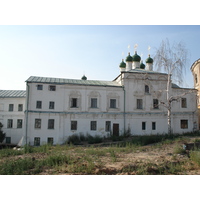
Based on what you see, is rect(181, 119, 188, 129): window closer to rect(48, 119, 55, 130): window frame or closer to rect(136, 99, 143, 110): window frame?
rect(136, 99, 143, 110): window frame

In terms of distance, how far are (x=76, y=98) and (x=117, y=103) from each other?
4969 millimetres

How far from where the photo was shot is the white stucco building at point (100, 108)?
2084 centimetres

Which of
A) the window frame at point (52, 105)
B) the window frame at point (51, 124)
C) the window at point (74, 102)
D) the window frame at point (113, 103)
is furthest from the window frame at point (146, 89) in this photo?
the window frame at point (51, 124)

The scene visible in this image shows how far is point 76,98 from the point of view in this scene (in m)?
22.1

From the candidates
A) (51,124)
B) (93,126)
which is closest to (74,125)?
(93,126)

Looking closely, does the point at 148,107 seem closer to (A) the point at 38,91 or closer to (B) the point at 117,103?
(B) the point at 117,103

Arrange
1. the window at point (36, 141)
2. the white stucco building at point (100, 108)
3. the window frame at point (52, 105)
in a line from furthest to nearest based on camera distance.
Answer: the window frame at point (52, 105) → the white stucco building at point (100, 108) → the window at point (36, 141)

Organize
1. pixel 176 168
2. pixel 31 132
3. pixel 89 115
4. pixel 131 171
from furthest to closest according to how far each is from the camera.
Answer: pixel 89 115, pixel 31 132, pixel 176 168, pixel 131 171

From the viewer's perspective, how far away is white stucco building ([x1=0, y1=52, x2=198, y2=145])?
68.4ft

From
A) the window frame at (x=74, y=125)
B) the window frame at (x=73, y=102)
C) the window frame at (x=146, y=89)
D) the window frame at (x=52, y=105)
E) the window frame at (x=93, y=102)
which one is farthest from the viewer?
the window frame at (x=146, y=89)

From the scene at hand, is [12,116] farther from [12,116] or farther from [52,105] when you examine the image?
[52,105]

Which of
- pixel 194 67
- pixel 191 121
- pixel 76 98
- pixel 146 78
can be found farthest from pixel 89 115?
pixel 194 67

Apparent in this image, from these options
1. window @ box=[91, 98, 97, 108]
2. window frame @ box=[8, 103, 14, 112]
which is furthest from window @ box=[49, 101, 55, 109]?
window frame @ box=[8, 103, 14, 112]

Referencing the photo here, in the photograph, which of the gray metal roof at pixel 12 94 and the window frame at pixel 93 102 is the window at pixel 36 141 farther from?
the gray metal roof at pixel 12 94
